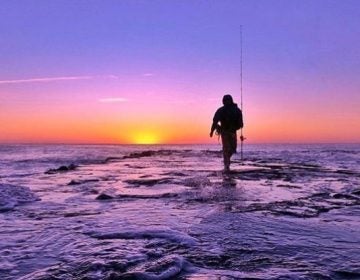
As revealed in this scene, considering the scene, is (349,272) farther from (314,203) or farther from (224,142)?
(224,142)

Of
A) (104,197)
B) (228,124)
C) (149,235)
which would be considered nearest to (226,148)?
(228,124)

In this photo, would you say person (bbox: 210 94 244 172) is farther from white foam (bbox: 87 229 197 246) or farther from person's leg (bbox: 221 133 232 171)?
white foam (bbox: 87 229 197 246)

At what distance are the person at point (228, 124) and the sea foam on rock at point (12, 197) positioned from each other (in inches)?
283

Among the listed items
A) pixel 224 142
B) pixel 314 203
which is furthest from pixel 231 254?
pixel 224 142

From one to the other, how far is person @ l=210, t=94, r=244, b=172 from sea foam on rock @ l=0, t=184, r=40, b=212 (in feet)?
23.6

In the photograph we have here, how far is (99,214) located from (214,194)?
2584 mm

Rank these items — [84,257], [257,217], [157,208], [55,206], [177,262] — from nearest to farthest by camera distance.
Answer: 1. [177,262]
2. [84,257]
3. [257,217]
4. [157,208]
5. [55,206]

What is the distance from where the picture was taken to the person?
45.5 feet

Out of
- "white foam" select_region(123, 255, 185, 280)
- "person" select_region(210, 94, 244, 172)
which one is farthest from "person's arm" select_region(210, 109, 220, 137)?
"white foam" select_region(123, 255, 185, 280)

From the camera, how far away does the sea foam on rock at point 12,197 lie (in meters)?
6.77

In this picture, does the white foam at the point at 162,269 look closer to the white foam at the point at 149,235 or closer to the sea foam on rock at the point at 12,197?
the white foam at the point at 149,235

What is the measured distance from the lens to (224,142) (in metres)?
14.0

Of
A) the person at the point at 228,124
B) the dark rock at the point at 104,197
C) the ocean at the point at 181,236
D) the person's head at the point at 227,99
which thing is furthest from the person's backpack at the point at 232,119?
the dark rock at the point at 104,197

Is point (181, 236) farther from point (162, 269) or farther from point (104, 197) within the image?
point (104, 197)
